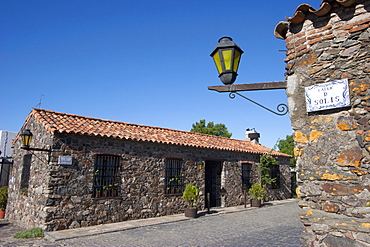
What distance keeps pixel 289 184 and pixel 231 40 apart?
16457 mm

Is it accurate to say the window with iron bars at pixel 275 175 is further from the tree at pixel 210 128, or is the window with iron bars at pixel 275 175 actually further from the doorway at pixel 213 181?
the tree at pixel 210 128

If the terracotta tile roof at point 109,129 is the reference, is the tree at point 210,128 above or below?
above

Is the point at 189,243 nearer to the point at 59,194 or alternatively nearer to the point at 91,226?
the point at 91,226

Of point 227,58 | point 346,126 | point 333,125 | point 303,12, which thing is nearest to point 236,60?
point 227,58

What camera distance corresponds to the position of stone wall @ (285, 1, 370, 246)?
9.56 feet

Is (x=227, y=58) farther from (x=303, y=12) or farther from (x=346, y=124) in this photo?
(x=346, y=124)

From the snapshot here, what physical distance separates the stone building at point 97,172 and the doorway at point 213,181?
554mm

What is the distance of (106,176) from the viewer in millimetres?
9211

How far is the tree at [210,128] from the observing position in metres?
32.3

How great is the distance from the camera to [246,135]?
63.9 ft

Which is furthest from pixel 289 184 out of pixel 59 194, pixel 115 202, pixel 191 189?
pixel 59 194

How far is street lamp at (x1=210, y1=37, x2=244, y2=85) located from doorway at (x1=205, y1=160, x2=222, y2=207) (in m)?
10.2

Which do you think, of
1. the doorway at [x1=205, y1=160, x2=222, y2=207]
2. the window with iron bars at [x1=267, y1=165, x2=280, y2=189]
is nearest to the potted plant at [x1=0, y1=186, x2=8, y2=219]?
the doorway at [x1=205, y1=160, x2=222, y2=207]

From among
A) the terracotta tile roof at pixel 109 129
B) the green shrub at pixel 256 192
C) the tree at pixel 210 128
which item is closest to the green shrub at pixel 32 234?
the terracotta tile roof at pixel 109 129
